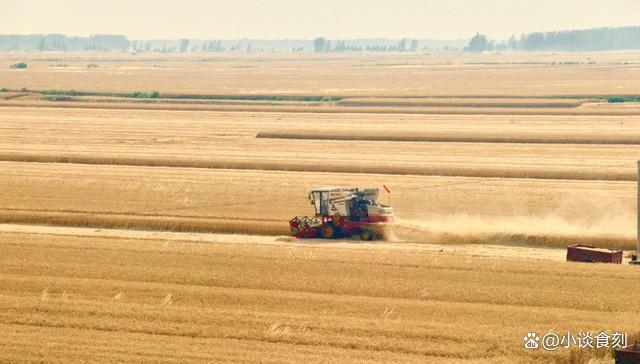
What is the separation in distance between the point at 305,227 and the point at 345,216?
1.95 meters

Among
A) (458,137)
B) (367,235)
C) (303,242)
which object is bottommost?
(303,242)

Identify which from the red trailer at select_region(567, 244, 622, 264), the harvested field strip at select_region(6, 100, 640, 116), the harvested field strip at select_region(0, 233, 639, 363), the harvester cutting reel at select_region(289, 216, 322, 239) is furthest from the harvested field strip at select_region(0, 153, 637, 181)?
the harvested field strip at select_region(6, 100, 640, 116)

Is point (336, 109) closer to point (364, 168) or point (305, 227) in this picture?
point (364, 168)

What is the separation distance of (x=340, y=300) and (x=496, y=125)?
216 feet

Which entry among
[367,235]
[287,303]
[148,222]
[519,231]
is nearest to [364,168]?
[148,222]

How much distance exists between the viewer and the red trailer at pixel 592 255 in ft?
138

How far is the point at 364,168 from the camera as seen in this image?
232 ft

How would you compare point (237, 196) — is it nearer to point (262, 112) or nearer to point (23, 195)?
point (23, 195)

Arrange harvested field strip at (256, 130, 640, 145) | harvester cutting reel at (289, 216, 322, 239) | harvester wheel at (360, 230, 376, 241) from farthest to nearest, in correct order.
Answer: harvested field strip at (256, 130, 640, 145), harvester cutting reel at (289, 216, 322, 239), harvester wheel at (360, 230, 376, 241)

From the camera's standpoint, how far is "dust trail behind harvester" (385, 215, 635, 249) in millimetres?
47594

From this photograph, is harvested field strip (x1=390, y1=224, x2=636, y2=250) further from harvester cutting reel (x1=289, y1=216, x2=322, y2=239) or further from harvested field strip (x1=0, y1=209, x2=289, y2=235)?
harvested field strip (x1=0, y1=209, x2=289, y2=235)

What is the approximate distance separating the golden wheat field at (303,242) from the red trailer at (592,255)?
46.5 inches

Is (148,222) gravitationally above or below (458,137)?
below

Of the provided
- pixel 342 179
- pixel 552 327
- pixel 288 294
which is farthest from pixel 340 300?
pixel 342 179
